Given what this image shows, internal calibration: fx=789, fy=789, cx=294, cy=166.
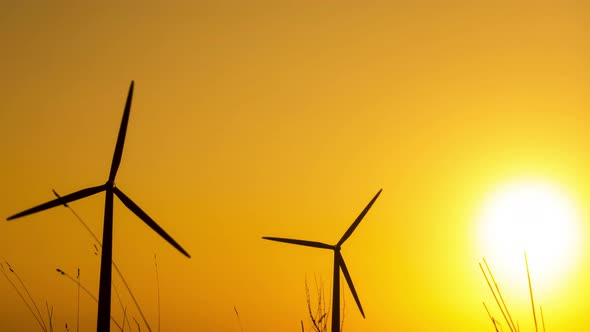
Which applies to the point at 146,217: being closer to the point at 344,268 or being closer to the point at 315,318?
the point at 315,318

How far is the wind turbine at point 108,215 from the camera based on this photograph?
17734 millimetres

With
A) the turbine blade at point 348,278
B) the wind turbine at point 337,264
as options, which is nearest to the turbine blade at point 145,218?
the wind turbine at point 337,264

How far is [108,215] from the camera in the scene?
2094cm

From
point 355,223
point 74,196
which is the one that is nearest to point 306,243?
point 355,223

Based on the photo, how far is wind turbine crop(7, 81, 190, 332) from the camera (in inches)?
698

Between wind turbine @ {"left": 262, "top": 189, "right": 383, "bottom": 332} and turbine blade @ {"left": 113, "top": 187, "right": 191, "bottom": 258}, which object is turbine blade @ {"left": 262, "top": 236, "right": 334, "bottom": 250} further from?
turbine blade @ {"left": 113, "top": 187, "right": 191, "bottom": 258}

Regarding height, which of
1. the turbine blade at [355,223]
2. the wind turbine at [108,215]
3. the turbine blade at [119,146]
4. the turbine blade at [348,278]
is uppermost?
the turbine blade at [355,223]

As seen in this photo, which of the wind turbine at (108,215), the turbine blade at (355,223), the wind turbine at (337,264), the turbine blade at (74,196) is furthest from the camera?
the turbine blade at (355,223)

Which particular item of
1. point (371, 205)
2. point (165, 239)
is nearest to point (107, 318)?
point (165, 239)

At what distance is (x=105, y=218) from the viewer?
20734 millimetres

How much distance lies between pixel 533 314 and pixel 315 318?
1332 centimetres

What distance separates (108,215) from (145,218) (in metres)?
1.65

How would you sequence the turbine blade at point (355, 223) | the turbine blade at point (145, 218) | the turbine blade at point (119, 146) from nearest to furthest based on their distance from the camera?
the turbine blade at point (145, 218) → the turbine blade at point (119, 146) → the turbine blade at point (355, 223)

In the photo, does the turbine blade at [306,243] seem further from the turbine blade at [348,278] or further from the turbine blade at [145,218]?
the turbine blade at [145,218]
